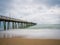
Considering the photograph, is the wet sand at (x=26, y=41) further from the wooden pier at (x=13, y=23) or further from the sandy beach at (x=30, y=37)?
the wooden pier at (x=13, y=23)

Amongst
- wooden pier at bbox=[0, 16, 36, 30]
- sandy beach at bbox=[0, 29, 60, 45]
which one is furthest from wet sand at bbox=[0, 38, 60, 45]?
wooden pier at bbox=[0, 16, 36, 30]

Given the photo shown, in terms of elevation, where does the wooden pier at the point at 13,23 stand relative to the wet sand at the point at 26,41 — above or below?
above

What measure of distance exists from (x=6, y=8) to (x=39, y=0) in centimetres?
72

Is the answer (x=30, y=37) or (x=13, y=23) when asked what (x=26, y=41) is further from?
(x=13, y=23)

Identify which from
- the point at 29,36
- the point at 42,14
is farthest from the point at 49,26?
the point at 29,36

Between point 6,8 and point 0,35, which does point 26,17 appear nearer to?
point 6,8

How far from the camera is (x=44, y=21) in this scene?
2066 millimetres

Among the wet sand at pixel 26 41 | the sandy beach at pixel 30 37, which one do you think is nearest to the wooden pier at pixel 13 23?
the sandy beach at pixel 30 37

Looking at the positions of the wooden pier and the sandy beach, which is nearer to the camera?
the sandy beach

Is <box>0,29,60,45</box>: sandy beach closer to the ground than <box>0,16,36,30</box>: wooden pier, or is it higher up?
closer to the ground

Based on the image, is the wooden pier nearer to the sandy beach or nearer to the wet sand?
the sandy beach

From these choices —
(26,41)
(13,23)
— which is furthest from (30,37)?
(13,23)

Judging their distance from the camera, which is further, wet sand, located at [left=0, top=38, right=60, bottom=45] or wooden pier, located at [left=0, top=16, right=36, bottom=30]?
wooden pier, located at [left=0, top=16, right=36, bottom=30]

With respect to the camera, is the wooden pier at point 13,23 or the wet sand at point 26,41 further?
the wooden pier at point 13,23
